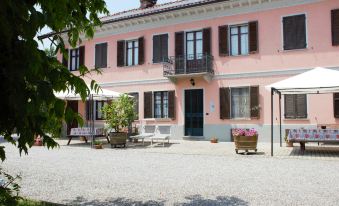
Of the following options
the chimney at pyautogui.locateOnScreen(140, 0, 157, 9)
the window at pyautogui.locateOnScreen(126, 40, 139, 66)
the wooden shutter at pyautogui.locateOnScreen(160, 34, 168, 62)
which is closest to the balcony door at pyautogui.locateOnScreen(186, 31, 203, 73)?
the wooden shutter at pyautogui.locateOnScreen(160, 34, 168, 62)

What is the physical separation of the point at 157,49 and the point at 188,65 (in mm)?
2321

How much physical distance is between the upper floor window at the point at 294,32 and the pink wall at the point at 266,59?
0.65ft

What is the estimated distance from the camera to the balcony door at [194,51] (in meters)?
16.8

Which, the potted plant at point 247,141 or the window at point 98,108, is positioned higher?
the window at point 98,108

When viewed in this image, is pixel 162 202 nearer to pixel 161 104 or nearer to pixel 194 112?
pixel 194 112

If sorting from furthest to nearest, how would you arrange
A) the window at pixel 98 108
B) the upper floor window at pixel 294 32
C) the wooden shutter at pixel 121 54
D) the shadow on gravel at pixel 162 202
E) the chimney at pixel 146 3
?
the chimney at pixel 146 3, the window at pixel 98 108, the wooden shutter at pixel 121 54, the upper floor window at pixel 294 32, the shadow on gravel at pixel 162 202

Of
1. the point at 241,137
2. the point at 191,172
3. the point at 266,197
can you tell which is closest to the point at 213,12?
the point at 241,137

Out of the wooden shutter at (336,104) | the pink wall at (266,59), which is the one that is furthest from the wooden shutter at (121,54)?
the wooden shutter at (336,104)

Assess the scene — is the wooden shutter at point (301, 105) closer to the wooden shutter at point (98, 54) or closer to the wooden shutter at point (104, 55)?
the wooden shutter at point (104, 55)

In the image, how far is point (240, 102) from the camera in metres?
16.0

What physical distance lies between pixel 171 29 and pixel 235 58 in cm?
392

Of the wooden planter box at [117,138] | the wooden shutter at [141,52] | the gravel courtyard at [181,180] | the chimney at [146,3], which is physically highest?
the chimney at [146,3]

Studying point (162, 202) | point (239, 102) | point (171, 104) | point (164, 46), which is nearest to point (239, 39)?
point (239, 102)

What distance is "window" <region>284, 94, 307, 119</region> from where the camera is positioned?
1461 centimetres
